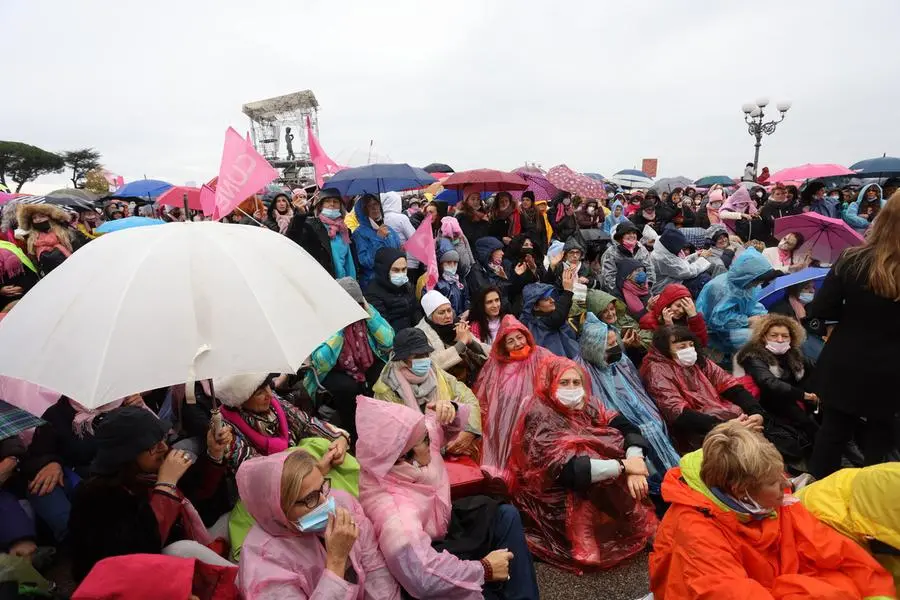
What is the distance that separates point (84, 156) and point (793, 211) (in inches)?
2449

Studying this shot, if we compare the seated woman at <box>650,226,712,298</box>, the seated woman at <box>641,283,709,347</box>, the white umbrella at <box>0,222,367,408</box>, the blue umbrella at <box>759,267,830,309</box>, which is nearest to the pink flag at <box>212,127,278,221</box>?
the white umbrella at <box>0,222,367,408</box>

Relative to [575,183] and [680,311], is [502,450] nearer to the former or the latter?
[680,311]

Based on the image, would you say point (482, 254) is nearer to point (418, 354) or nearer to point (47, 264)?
point (418, 354)

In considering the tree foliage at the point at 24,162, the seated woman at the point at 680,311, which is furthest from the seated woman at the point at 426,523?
the tree foliage at the point at 24,162

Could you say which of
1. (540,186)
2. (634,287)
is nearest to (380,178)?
(634,287)

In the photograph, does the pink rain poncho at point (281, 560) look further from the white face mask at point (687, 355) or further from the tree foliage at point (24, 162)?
the tree foliage at point (24, 162)

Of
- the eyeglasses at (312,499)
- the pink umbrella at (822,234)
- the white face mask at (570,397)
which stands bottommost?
the white face mask at (570,397)

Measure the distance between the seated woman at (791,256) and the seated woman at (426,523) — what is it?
556 cm

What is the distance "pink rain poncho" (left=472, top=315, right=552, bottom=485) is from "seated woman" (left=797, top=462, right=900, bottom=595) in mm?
1922

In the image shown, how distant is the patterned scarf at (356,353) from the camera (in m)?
4.17

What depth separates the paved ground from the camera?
281 cm

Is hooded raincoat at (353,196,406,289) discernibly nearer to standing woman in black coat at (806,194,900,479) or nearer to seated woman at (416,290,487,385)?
seated woman at (416,290,487,385)

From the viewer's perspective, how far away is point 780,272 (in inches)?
234

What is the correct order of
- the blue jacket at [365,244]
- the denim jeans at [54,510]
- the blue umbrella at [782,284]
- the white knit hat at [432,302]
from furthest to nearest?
the blue jacket at [365,244], the blue umbrella at [782,284], the white knit hat at [432,302], the denim jeans at [54,510]
